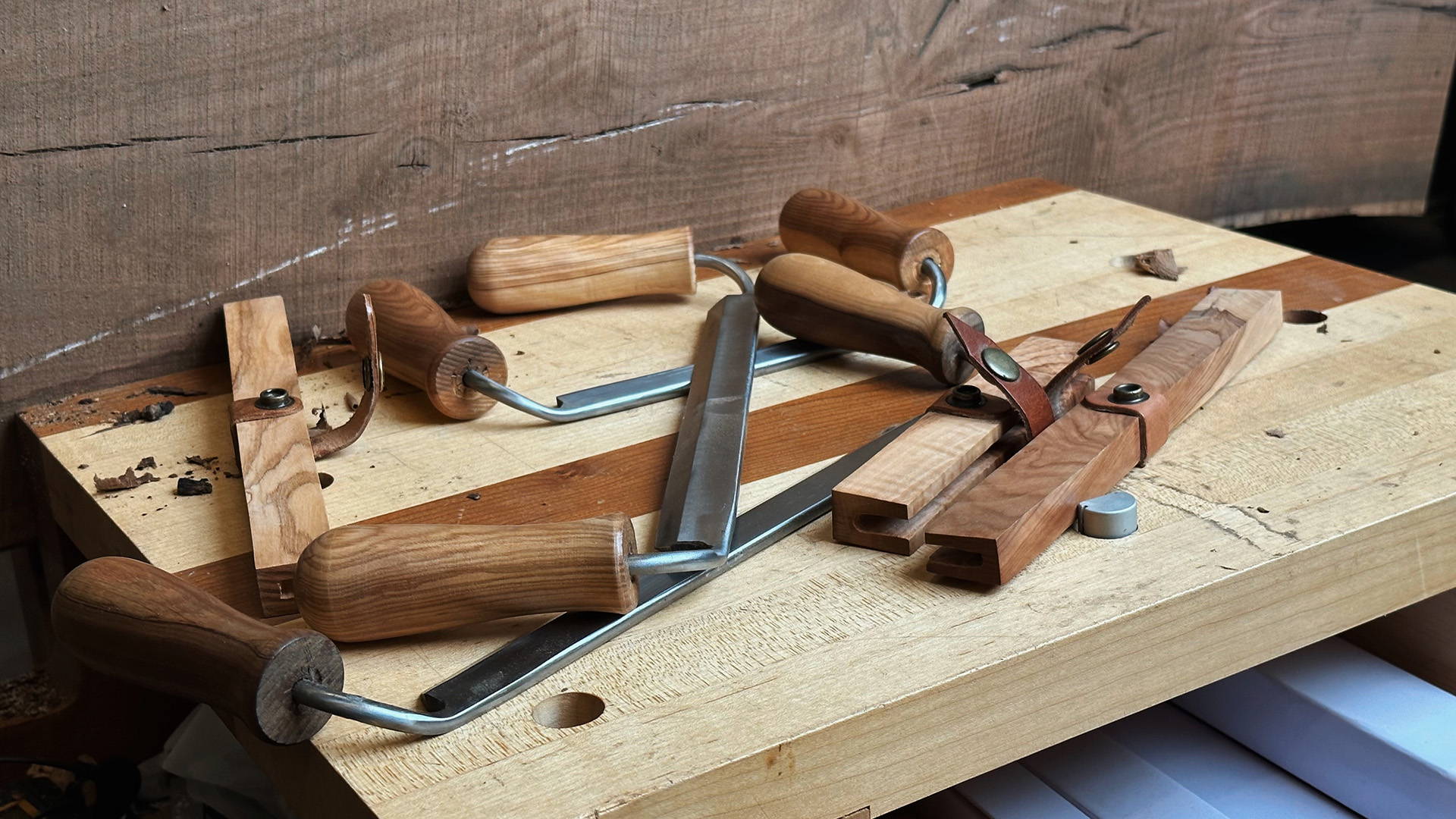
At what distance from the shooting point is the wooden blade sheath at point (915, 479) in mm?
700

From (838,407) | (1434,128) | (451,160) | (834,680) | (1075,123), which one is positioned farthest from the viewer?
(1434,128)

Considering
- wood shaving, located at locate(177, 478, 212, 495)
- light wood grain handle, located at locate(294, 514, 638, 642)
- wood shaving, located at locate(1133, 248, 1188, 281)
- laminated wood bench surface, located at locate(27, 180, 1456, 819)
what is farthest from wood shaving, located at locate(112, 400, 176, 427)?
wood shaving, located at locate(1133, 248, 1188, 281)

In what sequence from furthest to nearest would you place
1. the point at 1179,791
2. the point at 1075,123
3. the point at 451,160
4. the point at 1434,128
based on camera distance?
the point at 1434,128 < the point at 1075,123 < the point at 451,160 < the point at 1179,791

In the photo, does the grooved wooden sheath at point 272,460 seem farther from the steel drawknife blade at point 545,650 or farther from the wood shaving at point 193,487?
the steel drawknife blade at point 545,650

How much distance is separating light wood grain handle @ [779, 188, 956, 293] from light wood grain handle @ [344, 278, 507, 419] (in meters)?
0.34

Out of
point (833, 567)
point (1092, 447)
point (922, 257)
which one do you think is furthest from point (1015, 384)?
point (922, 257)

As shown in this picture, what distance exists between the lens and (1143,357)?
85cm

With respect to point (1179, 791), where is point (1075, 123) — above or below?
above

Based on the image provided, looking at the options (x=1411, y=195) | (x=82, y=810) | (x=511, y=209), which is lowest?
(x=82, y=810)

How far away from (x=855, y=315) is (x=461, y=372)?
278 mm

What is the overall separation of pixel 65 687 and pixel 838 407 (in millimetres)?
620

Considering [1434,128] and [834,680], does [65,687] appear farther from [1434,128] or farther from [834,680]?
[1434,128]

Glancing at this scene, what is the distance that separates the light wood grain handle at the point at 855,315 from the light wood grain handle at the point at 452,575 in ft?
1.10

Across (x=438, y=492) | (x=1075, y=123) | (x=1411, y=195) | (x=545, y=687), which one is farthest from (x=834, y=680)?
(x=1411, y=195)
